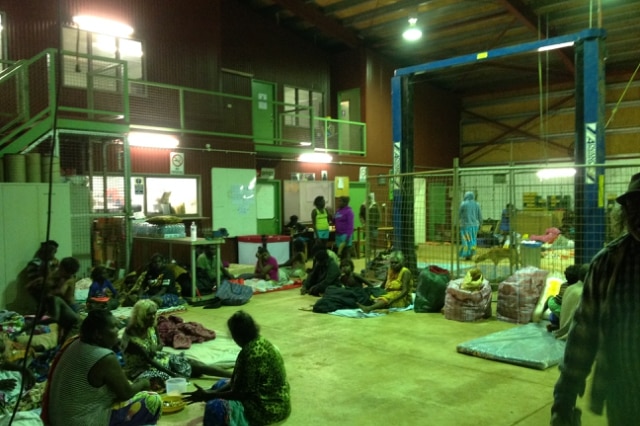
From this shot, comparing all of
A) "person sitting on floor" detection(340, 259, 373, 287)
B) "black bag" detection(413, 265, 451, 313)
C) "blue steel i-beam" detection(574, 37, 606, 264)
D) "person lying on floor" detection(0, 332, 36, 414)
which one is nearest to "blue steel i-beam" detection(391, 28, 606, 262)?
"blue steel i-beam" detection(574, 37, 606, 264)

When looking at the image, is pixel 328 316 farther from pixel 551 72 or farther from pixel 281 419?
pixel 551 72

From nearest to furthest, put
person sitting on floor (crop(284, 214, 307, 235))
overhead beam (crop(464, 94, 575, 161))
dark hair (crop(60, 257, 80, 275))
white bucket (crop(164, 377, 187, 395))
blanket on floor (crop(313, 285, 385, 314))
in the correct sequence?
white bucket (crop(164, 377, 187, 395))
dark hair (crop(60, 257, 80, 275))
blanket on floor (crop(313, 285, 385, 314))
person sitting on floor (crop(284, 214, 307, 235))
overhead beam (crop(464, 94, 575, 161))

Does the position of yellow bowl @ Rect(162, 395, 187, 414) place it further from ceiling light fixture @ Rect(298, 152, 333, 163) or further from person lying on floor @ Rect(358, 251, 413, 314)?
ceiling light fixture @ Rect(298, 152, 333, 163)

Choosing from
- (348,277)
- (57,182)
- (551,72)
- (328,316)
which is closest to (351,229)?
(348,277)

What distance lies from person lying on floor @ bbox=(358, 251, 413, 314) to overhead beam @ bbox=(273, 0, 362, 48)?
914 cm

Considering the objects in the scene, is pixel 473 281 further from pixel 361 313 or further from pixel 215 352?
pixel 215 352

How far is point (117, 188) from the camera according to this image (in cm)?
1148

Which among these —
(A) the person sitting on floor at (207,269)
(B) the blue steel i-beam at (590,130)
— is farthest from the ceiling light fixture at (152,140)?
(B) the blue steel i-beam at (590,130)

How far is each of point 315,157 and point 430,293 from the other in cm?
879

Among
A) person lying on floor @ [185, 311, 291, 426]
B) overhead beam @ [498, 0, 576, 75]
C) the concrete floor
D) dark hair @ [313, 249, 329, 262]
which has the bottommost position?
the concrete floor

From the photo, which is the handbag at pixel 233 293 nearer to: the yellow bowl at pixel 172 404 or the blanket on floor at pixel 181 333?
the blanket on floor at pixel 181 333

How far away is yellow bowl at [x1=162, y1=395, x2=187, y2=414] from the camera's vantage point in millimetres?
4566

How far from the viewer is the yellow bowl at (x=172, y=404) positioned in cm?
457

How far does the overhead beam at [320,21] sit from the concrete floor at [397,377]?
1017cm
